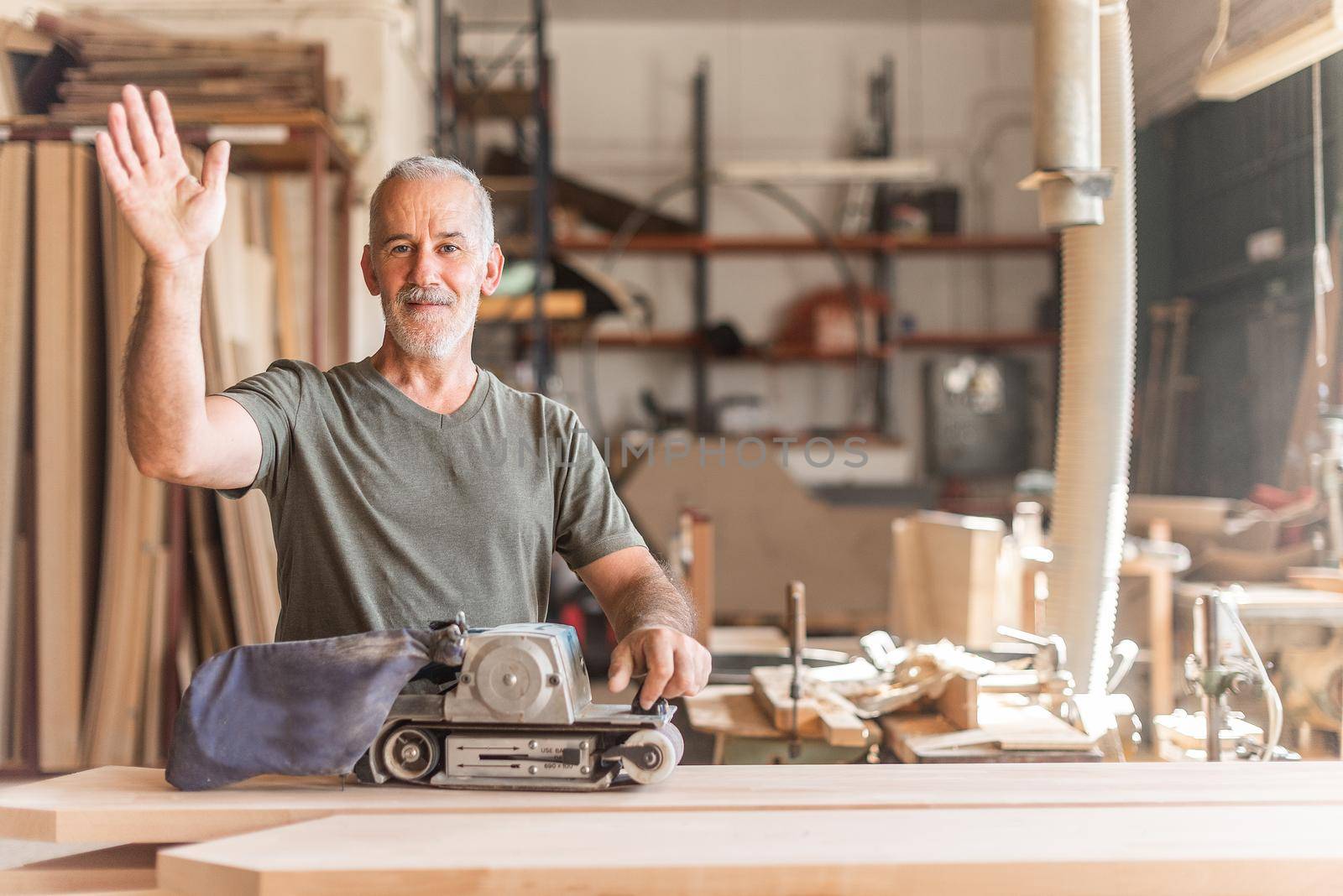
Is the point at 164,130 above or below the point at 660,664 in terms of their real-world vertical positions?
above

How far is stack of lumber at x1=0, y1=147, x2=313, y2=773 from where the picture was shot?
320 cm

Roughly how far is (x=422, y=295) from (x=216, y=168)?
1.21 feet

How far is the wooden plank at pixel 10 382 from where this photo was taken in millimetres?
3178

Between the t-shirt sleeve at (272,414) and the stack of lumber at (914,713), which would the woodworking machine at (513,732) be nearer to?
the t-shirt sleeve at (272,414)

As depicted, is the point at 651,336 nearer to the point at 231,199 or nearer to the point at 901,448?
the point at 901,448

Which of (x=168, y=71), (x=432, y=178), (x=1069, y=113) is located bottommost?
(x=432, y=178)

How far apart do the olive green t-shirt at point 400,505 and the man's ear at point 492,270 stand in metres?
0.18

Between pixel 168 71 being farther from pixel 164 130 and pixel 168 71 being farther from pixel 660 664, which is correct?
pixel 660 664

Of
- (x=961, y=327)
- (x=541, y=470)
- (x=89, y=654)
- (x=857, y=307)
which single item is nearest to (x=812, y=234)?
(x=857, y=307)

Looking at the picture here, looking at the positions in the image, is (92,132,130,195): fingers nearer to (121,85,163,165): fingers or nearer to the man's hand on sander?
(121,85,163,165): fingers

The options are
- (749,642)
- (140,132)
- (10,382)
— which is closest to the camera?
(140,132)

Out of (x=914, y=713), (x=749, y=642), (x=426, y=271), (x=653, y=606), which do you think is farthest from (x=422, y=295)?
(x=749, y=642)

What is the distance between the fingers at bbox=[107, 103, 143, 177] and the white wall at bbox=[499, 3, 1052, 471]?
5.62 metres

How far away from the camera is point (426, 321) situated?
Answer: 1524 mm
